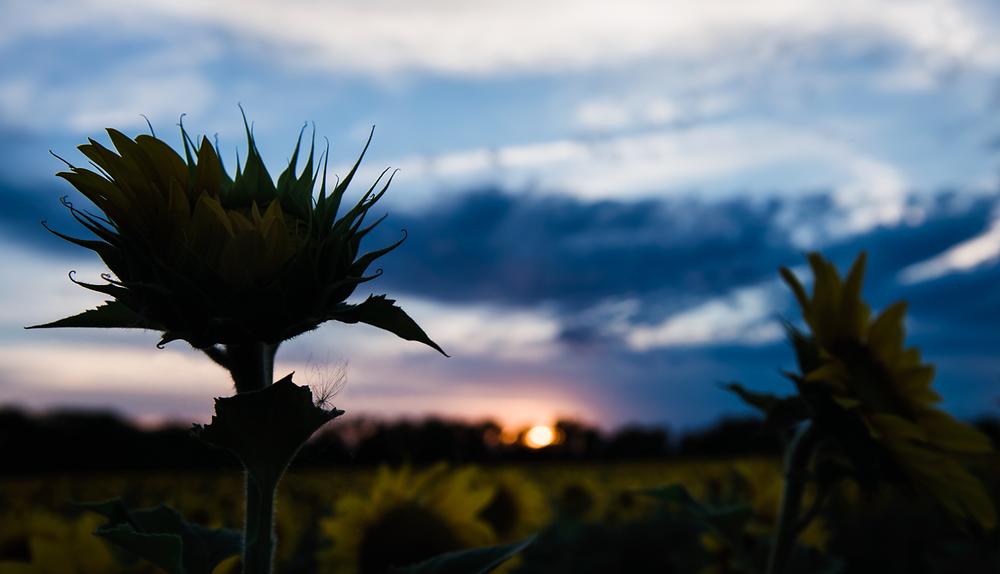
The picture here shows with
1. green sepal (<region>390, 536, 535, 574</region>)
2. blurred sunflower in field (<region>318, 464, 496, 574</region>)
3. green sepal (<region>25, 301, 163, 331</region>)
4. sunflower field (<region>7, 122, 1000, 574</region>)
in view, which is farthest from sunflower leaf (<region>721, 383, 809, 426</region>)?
green sepal (<region>25, 301, 163, 331</region>)

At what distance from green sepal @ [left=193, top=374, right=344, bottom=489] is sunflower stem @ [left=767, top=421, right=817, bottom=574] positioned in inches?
57.8

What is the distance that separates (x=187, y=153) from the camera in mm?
1217

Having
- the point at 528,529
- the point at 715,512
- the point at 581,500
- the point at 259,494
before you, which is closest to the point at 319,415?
the point at 259,494

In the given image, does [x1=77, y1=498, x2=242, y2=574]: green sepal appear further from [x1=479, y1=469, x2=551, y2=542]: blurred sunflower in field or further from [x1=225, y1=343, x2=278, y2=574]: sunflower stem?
[x1=479, y1=469, x2=551, y2=542]: blurred sunflower in field

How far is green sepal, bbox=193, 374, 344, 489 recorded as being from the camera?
1136 millimetres

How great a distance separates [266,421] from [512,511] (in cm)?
401

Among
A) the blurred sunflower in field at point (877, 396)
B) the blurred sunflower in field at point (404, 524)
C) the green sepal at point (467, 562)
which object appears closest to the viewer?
the green sepal at point (467, 562)

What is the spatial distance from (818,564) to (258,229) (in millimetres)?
2187

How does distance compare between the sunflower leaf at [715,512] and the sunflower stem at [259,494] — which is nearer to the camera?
the sunflower stem at [259,494]

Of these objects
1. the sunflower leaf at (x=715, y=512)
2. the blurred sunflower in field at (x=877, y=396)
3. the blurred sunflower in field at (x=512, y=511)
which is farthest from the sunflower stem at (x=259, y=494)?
the blurred sunflower in field at (x=512, y=511)

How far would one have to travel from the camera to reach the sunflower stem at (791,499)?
2.22m

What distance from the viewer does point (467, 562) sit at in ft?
4.48

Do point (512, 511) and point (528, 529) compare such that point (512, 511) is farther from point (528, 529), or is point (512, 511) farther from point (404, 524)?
point (404, 524)

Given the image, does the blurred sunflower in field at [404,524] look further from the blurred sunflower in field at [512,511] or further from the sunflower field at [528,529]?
the blurred sunflower in field at [512,511]
